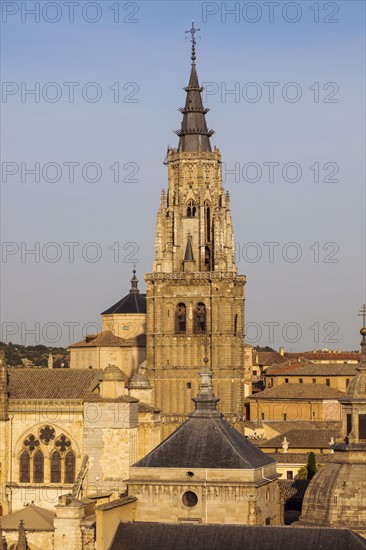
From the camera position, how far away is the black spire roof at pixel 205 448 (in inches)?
2517

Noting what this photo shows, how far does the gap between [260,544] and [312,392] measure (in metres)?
84.5

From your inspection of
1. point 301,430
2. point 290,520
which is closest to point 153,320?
point 301,430

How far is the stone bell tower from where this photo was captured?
358 ft

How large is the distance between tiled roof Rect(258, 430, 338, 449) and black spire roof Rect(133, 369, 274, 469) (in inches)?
1716

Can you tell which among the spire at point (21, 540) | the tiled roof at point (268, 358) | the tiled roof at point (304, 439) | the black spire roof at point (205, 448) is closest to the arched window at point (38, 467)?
the spire at point (21, 540)

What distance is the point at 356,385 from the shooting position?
60031 mm

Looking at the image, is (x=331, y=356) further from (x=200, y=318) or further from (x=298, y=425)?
(x=200, y=318)

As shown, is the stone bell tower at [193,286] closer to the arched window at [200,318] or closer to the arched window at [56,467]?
the arched window at [200,318]

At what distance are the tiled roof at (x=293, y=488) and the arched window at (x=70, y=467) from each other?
34.9 ft

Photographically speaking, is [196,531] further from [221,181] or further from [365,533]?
[221,181]

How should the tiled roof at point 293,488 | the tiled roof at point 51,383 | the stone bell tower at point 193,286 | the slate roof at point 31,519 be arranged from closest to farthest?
the slate roof at point 31,519, the tiled roof at point 293,488, the tiled roof at point 51,383, the stone bell tower at point 193,286

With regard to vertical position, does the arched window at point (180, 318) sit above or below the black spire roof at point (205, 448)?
above

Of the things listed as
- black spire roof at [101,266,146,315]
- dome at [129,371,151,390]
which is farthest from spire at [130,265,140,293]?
dome at [129,371,151,390]

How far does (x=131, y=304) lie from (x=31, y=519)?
52965 mm
